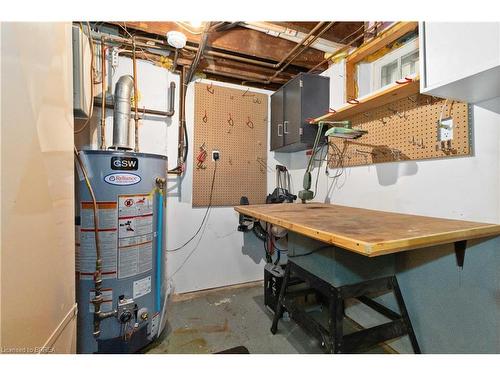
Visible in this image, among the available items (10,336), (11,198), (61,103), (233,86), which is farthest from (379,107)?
(10,336)

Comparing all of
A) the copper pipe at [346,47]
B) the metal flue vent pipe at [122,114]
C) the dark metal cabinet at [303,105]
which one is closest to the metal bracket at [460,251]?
the dark metal cabinet at [303,105]

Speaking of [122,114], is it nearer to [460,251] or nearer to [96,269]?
[96,269]

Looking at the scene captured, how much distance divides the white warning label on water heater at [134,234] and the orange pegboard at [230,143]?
88 cm

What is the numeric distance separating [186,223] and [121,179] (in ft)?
3.43

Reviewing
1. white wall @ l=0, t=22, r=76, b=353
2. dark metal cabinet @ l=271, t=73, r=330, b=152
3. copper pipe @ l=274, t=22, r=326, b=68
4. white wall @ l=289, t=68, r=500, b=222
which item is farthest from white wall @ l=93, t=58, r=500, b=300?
white wall @ l=0, t=22, r=76, b=353

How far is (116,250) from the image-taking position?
130cm

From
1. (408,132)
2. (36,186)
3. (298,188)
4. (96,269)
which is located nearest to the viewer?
(36,186)

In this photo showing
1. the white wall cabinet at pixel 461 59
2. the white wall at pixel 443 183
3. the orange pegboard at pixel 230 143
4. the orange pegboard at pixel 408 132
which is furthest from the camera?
the orange pegboard at pixel 230 143

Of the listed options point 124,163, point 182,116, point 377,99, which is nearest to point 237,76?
point 182,116

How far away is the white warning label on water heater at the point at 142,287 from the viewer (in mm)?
1381

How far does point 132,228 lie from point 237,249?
4.35 feet

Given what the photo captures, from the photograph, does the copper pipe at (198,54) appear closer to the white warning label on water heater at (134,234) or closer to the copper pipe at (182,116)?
the copper pipe at (182,116)

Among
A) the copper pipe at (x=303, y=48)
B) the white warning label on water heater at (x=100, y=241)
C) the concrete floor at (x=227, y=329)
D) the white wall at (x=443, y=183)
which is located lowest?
the concrete floor at (x=227, y=329)

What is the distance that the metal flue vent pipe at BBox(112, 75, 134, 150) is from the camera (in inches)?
64.2
